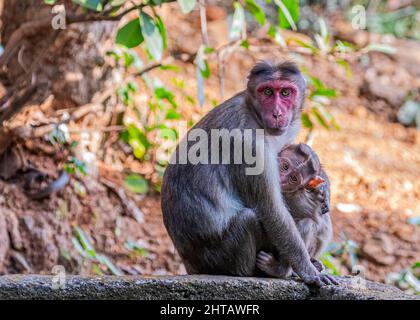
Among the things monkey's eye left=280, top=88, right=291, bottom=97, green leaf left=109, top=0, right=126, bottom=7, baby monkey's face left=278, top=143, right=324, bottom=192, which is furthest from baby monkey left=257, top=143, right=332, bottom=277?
green leaf left=109, top=0, right=126, bottom=7

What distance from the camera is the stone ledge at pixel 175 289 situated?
5488mm

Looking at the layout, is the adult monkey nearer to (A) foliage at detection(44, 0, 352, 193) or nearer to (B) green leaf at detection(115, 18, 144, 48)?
(B) green leaf at detection(115, 18, 144, 48)

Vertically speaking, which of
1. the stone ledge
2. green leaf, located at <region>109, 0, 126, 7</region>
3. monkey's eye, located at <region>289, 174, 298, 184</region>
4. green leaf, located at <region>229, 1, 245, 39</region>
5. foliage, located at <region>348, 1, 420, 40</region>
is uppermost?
foliage, located at <region>348, 1, 420, 40</region>

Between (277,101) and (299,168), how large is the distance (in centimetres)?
54

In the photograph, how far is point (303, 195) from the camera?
6258 millimetres

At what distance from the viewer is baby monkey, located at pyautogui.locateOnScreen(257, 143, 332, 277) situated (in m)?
6.08

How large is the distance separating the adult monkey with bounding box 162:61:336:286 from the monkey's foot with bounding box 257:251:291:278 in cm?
5

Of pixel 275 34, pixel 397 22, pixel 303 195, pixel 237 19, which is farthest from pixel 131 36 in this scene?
pixel 397 22

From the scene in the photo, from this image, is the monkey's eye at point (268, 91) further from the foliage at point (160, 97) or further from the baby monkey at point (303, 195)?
the foliage at point (160, 97)

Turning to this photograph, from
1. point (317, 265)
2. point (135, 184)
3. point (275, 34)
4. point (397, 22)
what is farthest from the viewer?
point (397, 22)

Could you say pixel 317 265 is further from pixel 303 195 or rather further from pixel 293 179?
pixel 293 179

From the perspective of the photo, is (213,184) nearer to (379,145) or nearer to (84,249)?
(84,249)

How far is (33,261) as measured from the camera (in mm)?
8664
